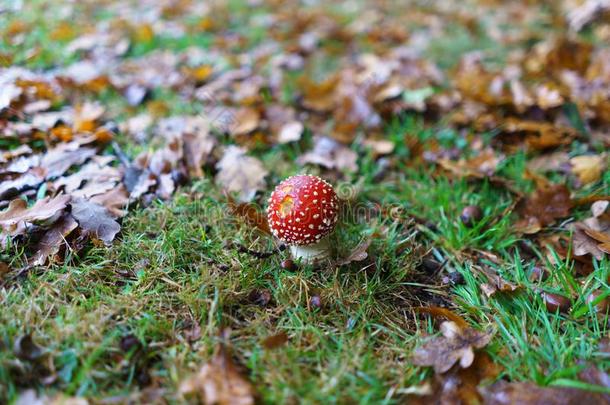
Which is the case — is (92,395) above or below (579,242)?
above

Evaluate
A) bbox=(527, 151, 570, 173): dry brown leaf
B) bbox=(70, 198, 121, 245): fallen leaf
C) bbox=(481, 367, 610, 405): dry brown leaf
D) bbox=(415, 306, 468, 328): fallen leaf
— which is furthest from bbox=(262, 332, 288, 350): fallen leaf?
bbox=(527, 151, 570, 173): dry brown leaf

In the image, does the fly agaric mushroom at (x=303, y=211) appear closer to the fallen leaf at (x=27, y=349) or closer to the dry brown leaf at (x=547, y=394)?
the dry brown leaf at (x=547, y=394)

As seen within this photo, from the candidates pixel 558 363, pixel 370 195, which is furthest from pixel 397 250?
pixel 558 363

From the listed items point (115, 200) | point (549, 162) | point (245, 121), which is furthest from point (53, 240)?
point (549, 162)

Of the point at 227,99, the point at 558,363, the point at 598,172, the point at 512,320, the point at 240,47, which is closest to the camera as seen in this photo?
the point at 558,363

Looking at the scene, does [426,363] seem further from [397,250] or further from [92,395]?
[92,395]

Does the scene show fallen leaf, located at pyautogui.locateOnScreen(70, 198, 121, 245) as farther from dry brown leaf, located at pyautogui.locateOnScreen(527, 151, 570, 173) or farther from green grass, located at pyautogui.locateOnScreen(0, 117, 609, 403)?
dry brown leaf, located at pyautogui.locateOnScreen(527, 151, 570, 173)

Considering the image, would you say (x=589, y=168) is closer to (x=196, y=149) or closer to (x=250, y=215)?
(x=250, y=215)
